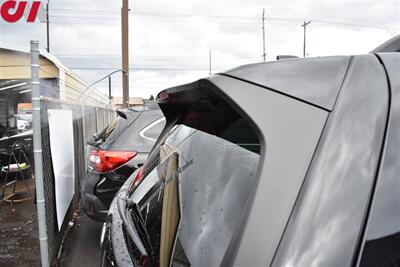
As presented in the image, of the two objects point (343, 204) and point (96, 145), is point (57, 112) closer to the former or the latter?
point (96, 145)

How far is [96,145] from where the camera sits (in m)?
5.03

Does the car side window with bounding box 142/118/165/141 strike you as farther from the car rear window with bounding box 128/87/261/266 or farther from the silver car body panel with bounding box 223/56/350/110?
the silver car body panel with bounding box 223/56/350/110

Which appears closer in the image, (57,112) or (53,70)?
(57,112)

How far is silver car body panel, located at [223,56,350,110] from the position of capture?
3.78 feet

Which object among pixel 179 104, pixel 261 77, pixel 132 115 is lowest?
pixel 132 115

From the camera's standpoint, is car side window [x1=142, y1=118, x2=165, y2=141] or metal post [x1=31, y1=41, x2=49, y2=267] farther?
car side window [x1=142, y1=118, x2=165, y2=141]

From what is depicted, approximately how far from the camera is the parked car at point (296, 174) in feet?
3.29

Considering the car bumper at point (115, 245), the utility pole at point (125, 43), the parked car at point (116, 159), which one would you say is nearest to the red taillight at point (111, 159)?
the parked car at point (116, 159)

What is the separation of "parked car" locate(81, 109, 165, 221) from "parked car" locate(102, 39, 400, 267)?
3.14 metres

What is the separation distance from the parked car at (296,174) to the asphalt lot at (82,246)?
316cm

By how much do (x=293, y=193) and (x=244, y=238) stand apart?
17cm

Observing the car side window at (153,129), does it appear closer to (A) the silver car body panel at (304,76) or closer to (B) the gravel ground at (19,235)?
(B) the gravel ground at (19,235)

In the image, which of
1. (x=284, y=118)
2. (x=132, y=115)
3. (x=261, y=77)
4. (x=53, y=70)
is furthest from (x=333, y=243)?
(x=53, y=70)

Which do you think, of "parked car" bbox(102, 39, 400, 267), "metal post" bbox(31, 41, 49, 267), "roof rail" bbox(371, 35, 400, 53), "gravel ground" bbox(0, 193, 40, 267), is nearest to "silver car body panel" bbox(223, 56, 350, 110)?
"parked car" bbox(102, 39, 400, 267)
